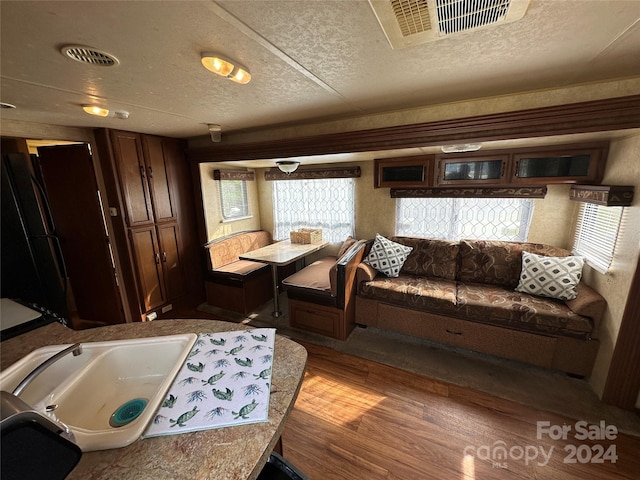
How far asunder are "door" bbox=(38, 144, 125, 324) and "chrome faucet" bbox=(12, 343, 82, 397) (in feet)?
7.26

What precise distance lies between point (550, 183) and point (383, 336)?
2.19 meters

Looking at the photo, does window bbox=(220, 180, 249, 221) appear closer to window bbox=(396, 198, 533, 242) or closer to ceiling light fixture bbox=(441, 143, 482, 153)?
window bbox=(396, 198, 533, 242)

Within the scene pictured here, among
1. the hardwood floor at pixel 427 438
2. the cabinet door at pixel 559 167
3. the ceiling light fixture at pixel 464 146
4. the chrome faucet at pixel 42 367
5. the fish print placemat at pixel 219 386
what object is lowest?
the hardwood floor at pixel 427 438

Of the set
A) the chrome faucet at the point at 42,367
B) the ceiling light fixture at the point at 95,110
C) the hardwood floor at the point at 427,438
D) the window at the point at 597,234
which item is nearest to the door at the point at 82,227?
the ceiling light fixture at the point at 95,110

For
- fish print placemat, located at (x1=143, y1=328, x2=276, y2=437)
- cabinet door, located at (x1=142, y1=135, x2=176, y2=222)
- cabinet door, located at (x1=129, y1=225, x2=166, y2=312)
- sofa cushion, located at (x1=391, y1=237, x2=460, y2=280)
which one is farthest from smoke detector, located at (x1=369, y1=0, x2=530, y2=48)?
cabinet door, located at (x1=129, y1=225, x2=166, y2=312)

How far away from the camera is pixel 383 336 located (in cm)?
271

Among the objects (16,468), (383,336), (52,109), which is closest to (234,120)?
(52,109)

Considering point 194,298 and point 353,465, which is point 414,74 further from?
point 194,298

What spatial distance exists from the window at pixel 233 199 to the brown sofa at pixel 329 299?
1538 mm

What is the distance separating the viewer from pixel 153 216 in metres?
2.89

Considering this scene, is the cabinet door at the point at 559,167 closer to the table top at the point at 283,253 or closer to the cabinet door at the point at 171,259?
the table top at the point at 283,253

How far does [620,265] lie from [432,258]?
55.6 inches

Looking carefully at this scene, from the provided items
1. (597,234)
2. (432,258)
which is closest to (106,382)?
(432,258)

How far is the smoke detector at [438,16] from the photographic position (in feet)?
2.84
